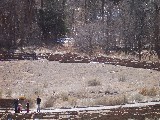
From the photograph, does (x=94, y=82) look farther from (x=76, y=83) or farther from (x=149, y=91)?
(x=149, y=91)

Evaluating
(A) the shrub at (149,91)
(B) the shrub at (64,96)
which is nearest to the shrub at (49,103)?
(B) the shrub at (64,96)

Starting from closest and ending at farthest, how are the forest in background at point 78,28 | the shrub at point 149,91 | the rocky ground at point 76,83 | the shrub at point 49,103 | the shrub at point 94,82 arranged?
the shrub at point 49,103 < the rocky ground at point 76,83 < the shrub at point 149,91 < the shrub at point 94,82 < the forest in background at point 78,28

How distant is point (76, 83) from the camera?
104 ft

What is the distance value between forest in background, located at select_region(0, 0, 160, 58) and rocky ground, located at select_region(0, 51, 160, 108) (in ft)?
39.9

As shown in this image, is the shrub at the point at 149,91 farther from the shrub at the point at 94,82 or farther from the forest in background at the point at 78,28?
the forest in background at the point at 78,28

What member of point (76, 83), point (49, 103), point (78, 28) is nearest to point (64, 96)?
point (49, 103)

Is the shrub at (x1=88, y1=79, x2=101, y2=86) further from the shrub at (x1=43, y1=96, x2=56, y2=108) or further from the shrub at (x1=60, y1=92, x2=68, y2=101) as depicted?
the shrub at (x1=43, y1=96, x2=56, y2=108)

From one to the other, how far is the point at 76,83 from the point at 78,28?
2255 centimetres

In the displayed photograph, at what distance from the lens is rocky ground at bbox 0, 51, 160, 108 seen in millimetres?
26109

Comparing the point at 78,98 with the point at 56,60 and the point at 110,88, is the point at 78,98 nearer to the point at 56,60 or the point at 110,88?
the point at 110,88

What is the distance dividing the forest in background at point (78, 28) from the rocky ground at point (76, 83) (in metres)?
12.2

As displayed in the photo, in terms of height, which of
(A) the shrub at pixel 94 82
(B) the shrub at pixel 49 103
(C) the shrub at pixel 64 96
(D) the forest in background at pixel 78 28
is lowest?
(B) the shrub at pixel 49 103

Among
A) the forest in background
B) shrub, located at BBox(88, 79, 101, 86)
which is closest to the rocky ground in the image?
shrub, located at BBox(88, 79, 101, 86)

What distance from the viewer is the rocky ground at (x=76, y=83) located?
85.7ft
